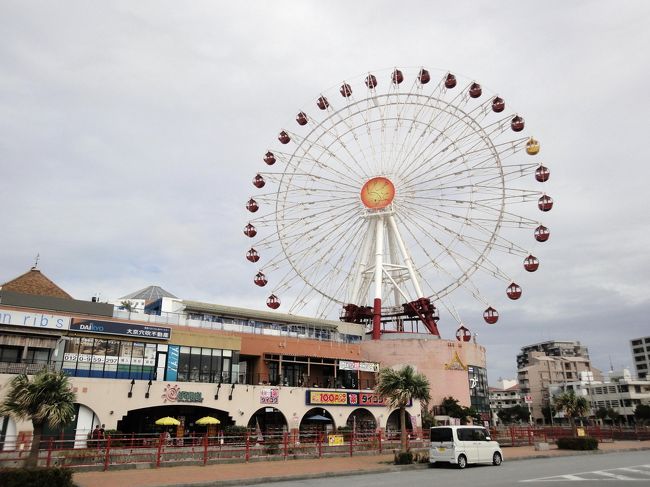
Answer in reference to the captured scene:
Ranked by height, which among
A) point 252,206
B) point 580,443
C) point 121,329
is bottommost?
point 580,443

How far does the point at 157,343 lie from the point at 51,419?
58.5 ft

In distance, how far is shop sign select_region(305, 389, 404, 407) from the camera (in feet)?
142

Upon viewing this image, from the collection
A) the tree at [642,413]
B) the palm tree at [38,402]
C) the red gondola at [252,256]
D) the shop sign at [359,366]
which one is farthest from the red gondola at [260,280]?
the tree at [642,413]

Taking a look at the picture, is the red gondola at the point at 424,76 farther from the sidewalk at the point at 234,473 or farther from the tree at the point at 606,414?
the tree at the point at 606,414

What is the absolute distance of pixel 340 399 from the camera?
44969 mm

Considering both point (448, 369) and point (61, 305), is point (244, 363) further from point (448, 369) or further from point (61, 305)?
point (448, 369)

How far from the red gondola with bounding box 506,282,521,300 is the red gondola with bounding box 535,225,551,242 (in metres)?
5.29

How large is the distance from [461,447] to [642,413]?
88.6 m

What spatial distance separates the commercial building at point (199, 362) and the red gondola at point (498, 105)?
24.0 m

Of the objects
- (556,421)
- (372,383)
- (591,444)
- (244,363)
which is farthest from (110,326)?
(556,421)

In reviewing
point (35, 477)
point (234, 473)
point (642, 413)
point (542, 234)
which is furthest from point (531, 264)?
point (642, 413)

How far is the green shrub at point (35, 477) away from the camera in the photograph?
15.3 meters

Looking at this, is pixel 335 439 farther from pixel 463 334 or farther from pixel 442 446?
pixel 463 334

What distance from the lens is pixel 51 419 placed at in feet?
68.2
